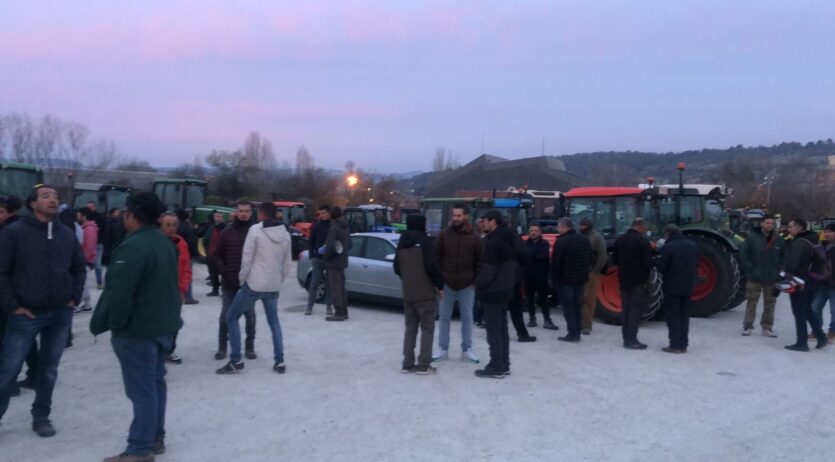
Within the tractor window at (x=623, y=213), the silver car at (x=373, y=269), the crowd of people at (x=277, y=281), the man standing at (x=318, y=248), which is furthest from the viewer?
the tractor window at (x=623, y=213)

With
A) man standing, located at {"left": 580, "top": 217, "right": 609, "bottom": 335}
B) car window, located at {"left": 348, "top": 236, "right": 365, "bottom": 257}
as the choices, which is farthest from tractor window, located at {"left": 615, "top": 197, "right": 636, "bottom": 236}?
→ car window, located at {"left": 348, "top": 236, "right": 365, "bottom": 257}

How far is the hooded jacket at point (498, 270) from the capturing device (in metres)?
7.49

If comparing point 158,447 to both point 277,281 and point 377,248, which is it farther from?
point 377,248

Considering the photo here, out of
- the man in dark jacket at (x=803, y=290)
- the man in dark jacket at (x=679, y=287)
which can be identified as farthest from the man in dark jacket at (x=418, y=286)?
the man in dark jacket at (x=803, y=290)

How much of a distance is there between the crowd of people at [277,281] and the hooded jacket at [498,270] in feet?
0.04

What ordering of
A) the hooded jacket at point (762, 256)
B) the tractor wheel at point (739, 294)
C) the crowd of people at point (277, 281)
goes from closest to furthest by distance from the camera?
the crowd of people at point (277, 281) < the hooded jacket at point (762, 256) < the tractor wheel at point (739, 294)

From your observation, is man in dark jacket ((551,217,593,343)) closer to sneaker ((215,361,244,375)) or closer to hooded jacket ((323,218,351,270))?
hooded jacket ((323,218,351,270))

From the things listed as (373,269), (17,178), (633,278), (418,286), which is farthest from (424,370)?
(17,178)

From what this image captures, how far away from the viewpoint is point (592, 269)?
10.5m

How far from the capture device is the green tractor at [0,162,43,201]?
15.6 metres

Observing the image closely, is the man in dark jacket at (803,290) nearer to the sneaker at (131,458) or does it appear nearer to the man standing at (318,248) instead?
the man standing at (318,248)

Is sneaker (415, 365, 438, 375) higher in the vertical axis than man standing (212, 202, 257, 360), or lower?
lower

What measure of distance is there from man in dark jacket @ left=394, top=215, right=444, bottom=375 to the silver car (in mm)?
4115

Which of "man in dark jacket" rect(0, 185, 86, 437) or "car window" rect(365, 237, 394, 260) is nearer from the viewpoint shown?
"man in dark jacket" rect(0, 185, 86, 437)
